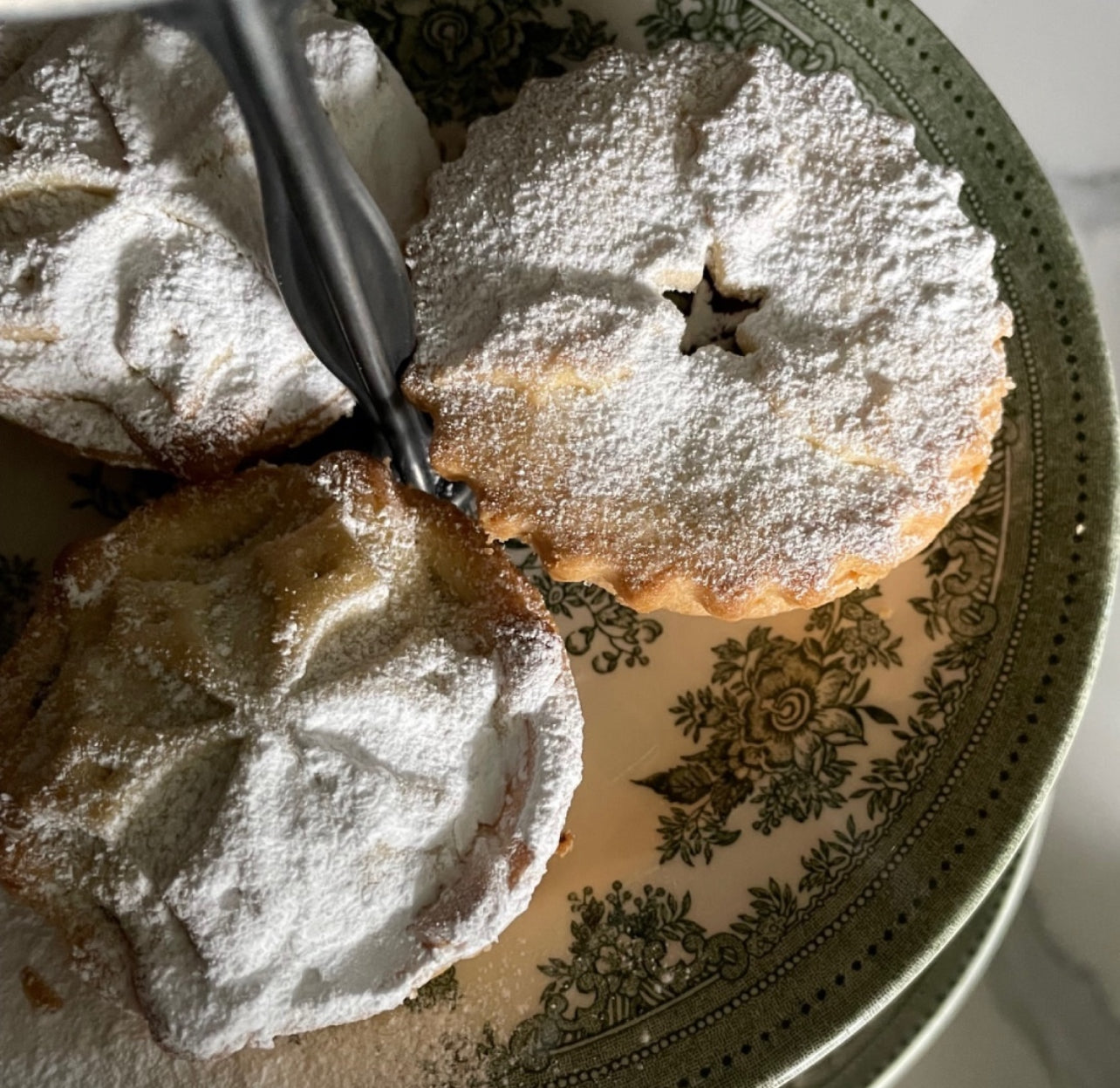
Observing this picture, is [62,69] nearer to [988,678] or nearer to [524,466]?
[524,466]

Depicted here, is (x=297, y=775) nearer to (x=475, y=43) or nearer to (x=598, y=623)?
(x=598, y=623)

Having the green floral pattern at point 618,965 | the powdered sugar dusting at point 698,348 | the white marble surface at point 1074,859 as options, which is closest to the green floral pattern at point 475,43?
the powdered sugar dusting at point 698,348

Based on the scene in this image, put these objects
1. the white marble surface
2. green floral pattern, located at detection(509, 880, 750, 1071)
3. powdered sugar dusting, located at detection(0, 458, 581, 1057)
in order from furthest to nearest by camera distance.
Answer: the white marble surface
green floral pattern, located at detection(509, 880, 750, 1071)
powdered sugar dusting, located at detection(0, 458, 581, 1057)

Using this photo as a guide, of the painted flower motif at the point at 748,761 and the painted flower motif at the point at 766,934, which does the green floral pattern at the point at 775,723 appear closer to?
the painted flower motif at the point at 748,761

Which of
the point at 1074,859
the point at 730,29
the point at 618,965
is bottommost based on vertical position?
the point at 1074,859

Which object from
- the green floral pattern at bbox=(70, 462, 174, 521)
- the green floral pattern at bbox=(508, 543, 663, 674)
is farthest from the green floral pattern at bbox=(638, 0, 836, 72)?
the green floral pattern at bbox=(70, 462, 174, 521)

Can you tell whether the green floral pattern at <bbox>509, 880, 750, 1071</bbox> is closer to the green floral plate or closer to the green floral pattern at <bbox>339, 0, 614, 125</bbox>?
the green floral plate

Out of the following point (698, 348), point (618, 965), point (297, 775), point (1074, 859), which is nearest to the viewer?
point (297, 775)

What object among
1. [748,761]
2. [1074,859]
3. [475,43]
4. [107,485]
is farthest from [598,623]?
[1074,859]

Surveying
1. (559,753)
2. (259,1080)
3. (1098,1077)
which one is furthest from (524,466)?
(1098,1077)
